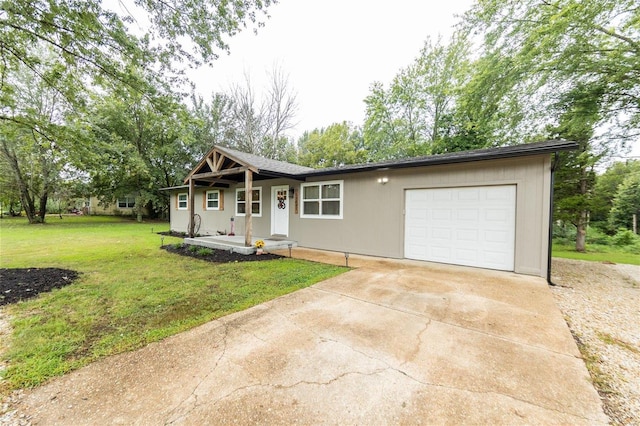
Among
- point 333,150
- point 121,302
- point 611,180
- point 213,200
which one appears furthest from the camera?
point 333,150

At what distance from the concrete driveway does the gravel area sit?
125 mm

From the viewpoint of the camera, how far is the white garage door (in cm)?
537

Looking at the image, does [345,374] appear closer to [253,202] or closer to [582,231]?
[253,202]

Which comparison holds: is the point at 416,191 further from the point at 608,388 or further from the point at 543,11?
the point at 543,11

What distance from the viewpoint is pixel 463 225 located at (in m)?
5.85

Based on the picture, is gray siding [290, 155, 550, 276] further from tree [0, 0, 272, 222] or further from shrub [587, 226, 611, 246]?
shrub [587, 226, 611, 246]

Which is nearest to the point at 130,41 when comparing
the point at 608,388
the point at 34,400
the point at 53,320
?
the point at 53,320

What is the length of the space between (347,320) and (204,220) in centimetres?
1120

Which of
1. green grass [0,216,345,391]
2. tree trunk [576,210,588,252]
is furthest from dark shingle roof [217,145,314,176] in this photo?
tree trunk [576,210,588,252]

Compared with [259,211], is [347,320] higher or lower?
lower

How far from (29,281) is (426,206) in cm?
837

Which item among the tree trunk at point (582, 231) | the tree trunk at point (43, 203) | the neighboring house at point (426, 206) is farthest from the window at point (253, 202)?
the tree trunk at point (43, 203)

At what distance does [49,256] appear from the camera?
22.3ft

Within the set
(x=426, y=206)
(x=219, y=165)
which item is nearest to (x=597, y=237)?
(x=426, y=206)
